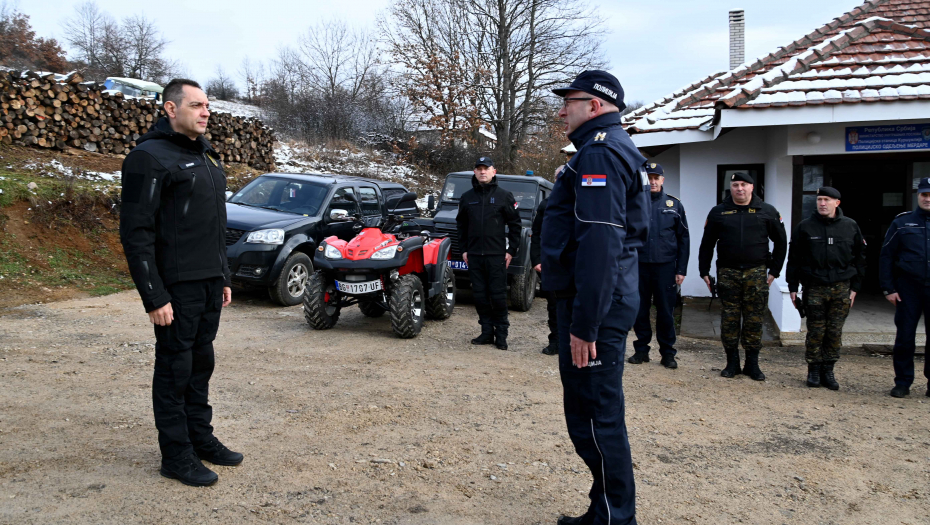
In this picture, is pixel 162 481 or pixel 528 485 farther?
pixel 528 485

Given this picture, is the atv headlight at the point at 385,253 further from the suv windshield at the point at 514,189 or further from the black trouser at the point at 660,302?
the suv windshield at the point at 514,189

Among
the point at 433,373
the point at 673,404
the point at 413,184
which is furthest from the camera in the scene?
the point at 413,184

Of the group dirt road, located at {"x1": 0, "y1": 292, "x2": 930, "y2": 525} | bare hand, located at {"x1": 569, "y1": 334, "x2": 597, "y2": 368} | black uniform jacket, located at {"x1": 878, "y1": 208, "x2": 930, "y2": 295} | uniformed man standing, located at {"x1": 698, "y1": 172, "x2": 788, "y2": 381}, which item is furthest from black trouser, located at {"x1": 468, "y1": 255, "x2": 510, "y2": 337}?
bare hand, located at {"x1": 569, "y1": 334, "x2": 597, "y2": 368}

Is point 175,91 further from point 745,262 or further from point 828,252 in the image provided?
point 828,252

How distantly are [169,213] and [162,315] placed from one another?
518mm

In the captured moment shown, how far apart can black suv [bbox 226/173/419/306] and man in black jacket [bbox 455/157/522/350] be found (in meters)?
1.30

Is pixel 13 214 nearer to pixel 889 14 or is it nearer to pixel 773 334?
pixel 773 334

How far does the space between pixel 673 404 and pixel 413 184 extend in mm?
17430

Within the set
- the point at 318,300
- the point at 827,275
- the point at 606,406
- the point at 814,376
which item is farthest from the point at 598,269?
the point at 318,300

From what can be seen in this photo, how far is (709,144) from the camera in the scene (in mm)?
10242

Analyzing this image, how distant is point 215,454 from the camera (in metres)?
3.72

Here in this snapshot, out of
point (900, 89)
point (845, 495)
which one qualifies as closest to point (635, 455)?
point (845, 495)

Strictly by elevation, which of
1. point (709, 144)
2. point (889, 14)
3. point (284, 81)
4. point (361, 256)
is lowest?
point (361, 256)

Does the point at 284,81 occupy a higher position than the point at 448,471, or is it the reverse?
the point at 284,81
